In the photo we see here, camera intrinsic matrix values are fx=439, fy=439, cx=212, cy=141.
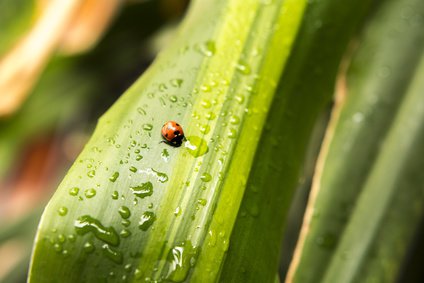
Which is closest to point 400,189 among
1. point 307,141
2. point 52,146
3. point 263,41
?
point 307,141

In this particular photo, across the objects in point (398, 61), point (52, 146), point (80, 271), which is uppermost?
point (398, 61)

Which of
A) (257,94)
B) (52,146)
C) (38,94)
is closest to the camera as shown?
(257,94)

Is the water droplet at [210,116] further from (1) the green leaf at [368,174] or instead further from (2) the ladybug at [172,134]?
(1) the green leaf at [368,174]

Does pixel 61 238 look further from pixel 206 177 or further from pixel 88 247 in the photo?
pixel 206 177

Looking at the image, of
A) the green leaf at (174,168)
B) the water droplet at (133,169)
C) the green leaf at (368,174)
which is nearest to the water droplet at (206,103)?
the green leaf at (174,168)

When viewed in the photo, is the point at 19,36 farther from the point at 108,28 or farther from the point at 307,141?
the point at 307,141
